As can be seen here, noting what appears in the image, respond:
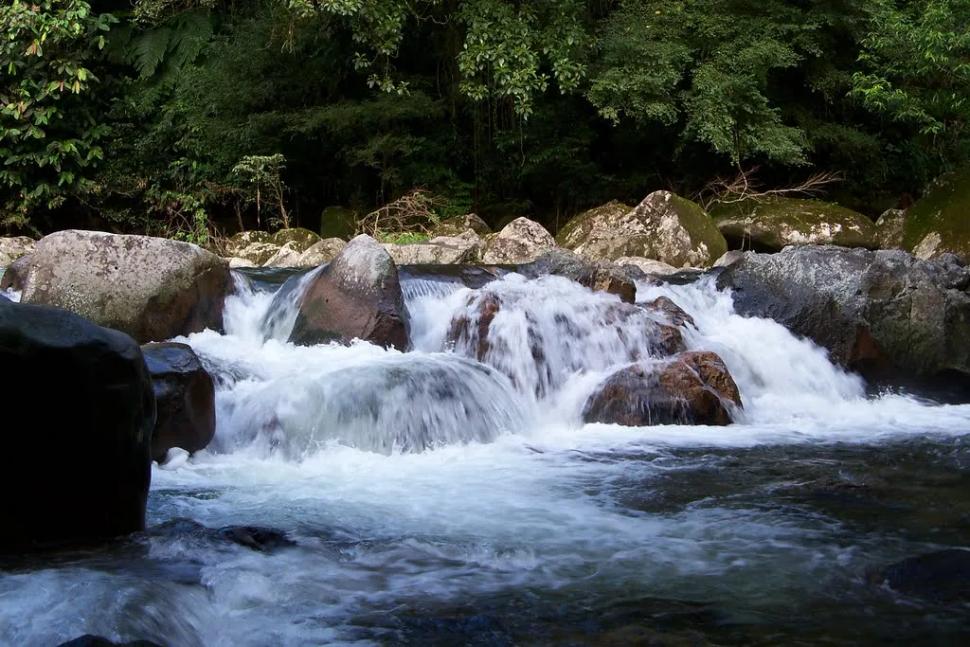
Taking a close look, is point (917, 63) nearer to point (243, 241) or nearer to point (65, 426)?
point (243, 241)

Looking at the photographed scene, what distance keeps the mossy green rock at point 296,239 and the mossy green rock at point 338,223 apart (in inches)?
51.7

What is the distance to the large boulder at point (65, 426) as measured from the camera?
3.48 metres

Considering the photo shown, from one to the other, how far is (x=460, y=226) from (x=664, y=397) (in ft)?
25.9

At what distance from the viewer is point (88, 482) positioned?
3.66 meters

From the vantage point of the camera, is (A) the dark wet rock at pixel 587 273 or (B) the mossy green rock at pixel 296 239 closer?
(A) the dark wet rock at pixel 587 273

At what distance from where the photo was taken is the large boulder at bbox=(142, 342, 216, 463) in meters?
5.71

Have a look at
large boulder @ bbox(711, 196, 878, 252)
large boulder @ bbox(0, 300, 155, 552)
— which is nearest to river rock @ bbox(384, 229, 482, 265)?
large boulder @ bbox(711, 196, 878, 252)

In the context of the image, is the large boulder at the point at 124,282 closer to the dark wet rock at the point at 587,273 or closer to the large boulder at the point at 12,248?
the dark wet rock at the point at 587,273

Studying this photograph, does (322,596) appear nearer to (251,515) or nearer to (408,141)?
(251,515)

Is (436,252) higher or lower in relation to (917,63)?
lower

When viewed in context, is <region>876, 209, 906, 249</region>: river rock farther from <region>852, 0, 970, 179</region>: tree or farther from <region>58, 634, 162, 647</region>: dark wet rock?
<region>58, 634, 162, 647</region>: dark wet rock

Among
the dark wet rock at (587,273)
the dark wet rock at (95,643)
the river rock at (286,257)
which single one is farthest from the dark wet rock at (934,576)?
the river rock at (286,257)

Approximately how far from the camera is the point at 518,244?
41.5ft

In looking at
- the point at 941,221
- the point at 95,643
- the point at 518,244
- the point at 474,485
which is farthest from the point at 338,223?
the point at 95,643
